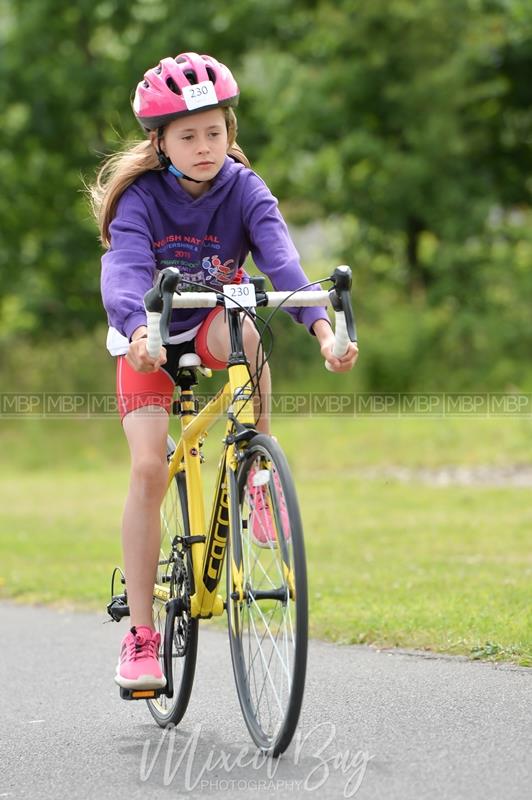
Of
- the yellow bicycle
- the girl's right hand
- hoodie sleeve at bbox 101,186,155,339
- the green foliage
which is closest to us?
the yellow bicycle

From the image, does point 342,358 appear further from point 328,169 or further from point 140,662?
point 328,169

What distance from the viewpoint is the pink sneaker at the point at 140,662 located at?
464cm

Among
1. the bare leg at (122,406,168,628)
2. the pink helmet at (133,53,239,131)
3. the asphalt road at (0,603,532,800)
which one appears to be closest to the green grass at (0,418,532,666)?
the asphalt road at (0,603,532,800)

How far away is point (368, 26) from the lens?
71.0ft

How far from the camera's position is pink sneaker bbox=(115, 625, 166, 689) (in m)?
4.64

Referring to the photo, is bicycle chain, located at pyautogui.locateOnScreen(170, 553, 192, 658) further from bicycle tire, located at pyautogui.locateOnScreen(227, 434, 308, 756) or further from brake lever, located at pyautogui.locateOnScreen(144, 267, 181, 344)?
brake lever, located at pyautogui.locateOnScreen(144, 267, 181, 344)

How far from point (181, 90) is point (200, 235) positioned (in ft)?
1.72

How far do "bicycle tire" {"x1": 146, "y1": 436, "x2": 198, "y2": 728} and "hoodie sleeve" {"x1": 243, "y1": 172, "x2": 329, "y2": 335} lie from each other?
34.7 inches

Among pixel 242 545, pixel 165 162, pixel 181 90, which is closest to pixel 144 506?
pixel 242 545

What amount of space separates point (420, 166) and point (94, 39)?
21.7 feet

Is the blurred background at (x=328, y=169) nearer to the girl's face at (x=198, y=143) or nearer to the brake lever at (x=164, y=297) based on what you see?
the girl's face at (x=198, y=143)

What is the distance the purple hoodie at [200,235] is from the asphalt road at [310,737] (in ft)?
4.83

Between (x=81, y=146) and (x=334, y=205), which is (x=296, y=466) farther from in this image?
(x=81, y=146)

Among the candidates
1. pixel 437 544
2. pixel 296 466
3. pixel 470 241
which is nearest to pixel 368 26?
pixel 470 241
